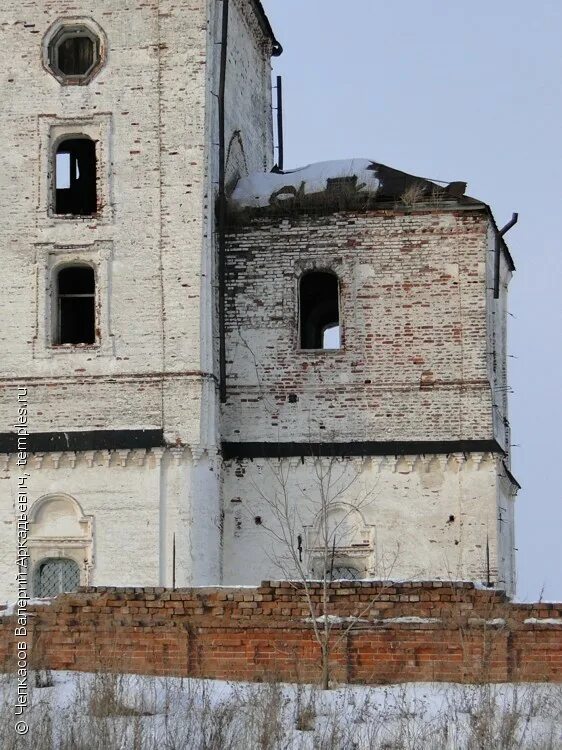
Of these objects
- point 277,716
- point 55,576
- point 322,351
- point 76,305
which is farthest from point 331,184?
point 277,716

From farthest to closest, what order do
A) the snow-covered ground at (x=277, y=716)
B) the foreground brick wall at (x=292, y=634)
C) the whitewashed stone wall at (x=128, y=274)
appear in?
1. the whitewashed stone wall at (x=128, y=274)
2. the foreground brick wall at (x=292, y=634)
3. the snow-covered ground at (x=277, y=716)

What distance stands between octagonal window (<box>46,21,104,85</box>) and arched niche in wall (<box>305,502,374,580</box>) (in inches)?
282

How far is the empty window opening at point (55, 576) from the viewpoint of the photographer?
21.0 metres

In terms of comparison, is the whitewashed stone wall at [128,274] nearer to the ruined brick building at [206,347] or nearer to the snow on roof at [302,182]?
the ruined brick building at [206,347]

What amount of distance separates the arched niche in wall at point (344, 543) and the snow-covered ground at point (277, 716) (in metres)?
7.88

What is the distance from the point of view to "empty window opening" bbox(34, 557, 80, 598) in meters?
21.0

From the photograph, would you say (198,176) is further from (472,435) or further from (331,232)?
(472,435)

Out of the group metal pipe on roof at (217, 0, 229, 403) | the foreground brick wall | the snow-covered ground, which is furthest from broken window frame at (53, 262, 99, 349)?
the snow-covered ground

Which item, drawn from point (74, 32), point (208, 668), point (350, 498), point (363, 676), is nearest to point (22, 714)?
point (208, 668)

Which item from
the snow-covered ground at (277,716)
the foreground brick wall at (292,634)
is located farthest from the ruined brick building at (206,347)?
the snow-covered ground at (277,716)

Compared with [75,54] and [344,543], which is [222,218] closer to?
[75,54]

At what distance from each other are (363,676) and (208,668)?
4.69 ft

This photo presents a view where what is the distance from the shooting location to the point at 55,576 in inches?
828

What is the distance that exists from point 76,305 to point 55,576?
15.3ft
